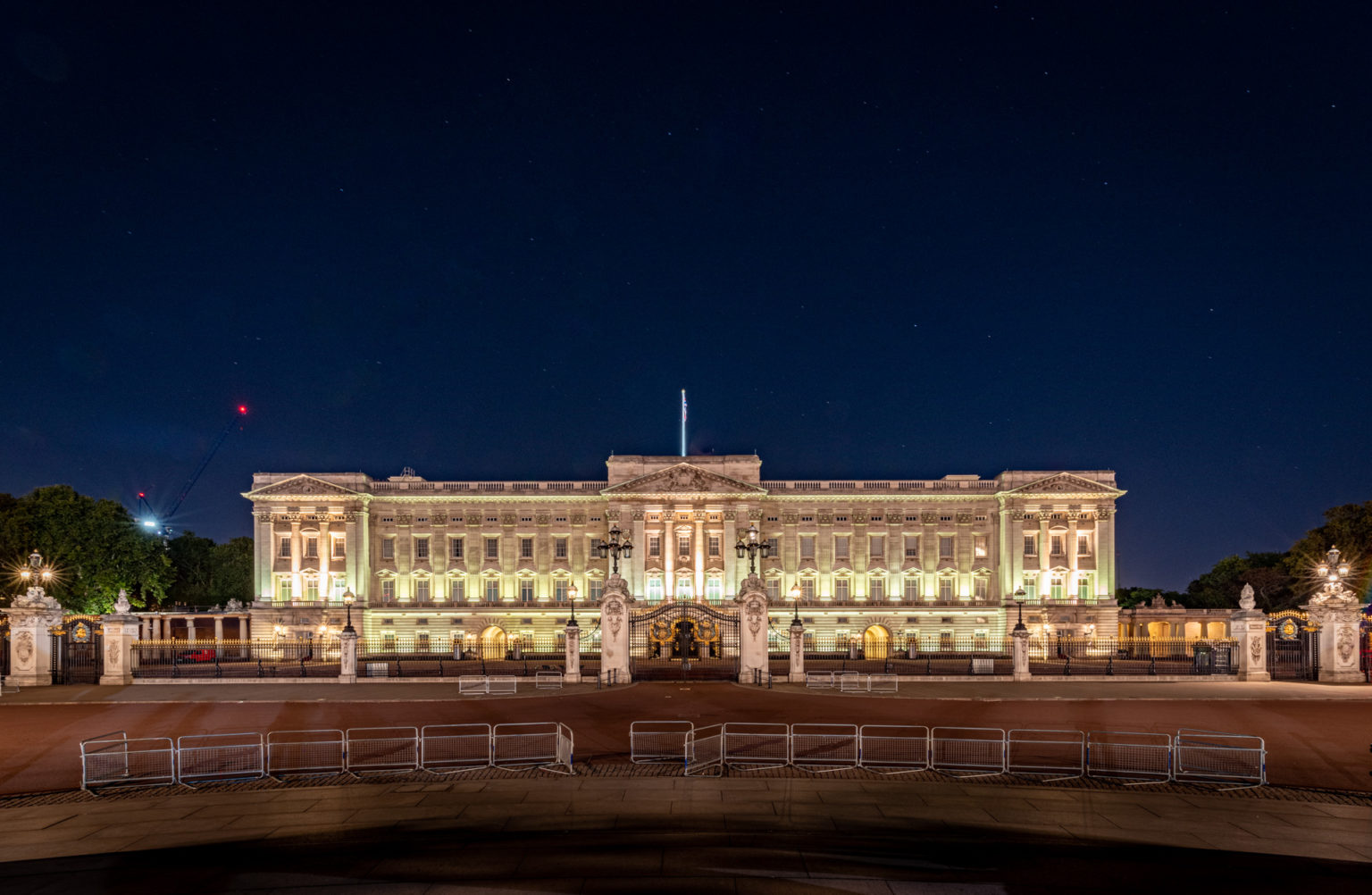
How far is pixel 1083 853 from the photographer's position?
38.3 feet

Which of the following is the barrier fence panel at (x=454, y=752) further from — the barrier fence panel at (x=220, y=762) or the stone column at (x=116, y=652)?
the stone column at (x=116, y=652)

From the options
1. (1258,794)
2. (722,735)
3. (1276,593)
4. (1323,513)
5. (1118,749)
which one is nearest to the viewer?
(1258,794)

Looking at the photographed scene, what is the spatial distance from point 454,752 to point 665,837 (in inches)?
297

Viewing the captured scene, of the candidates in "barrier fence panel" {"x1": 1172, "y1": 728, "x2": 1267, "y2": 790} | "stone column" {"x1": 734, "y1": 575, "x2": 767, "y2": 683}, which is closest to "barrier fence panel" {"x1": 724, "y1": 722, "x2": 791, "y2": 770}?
"barrier fence panel" {"x1": 1172, "y1": 728, "x2": 1267, "y2": 790}

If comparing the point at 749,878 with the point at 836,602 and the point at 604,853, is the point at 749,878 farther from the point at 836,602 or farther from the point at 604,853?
the point at 836,602

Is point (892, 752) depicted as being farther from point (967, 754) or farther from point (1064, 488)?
point (1064, 488)

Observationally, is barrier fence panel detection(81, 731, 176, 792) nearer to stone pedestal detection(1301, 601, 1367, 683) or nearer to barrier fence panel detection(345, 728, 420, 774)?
barrier fence panel detection(345, 728, 420, 774)

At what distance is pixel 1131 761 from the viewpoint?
16.8 meters

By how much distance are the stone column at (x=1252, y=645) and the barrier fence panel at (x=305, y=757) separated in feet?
111

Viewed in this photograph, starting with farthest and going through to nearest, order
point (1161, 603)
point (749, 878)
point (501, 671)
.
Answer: point (1161, 603)
point (501, 671)
point (749, 878)

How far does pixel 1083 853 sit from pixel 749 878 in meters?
4.99

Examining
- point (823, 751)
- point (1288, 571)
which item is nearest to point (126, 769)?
point (823, 751)

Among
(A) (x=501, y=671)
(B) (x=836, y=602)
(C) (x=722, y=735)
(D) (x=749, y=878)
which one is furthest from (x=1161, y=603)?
(D) (x=749, y=878)

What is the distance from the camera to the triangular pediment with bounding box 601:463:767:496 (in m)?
63.5
